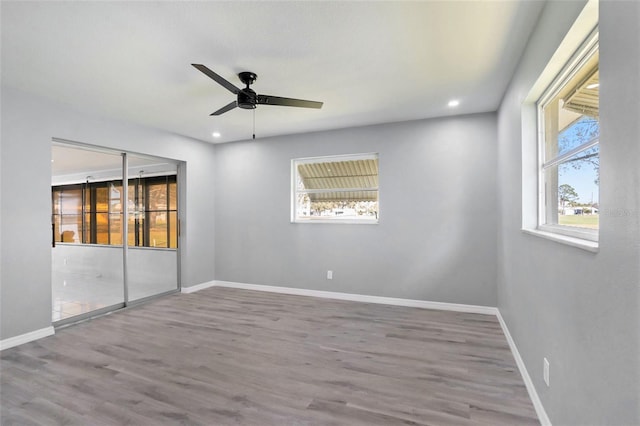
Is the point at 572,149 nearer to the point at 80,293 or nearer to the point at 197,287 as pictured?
the point at 197,287

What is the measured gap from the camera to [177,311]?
13.5ft

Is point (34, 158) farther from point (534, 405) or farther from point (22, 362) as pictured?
point (534, 405)

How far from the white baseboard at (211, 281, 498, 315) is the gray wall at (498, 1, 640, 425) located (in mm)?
1828

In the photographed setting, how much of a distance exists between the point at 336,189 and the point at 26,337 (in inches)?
159

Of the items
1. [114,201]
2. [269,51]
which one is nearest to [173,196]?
[114,201]

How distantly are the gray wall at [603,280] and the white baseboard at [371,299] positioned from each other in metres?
1.83

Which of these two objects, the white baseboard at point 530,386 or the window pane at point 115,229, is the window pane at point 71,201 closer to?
the window pane at point 115,229

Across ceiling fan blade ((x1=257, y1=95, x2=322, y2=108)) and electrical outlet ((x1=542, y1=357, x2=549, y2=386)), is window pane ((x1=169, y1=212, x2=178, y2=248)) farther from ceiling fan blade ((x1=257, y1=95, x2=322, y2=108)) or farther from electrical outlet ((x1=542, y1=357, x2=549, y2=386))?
electrical outlet ((x1=542, y1=357, x2=549, y2=386))

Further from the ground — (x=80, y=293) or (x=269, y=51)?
(x=269, y=51)

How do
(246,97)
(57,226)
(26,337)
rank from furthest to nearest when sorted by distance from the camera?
(57,226) < (26,337) < (246,97)

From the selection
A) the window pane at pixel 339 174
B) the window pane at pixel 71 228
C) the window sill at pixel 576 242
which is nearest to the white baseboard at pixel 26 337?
the window pane at pixel 71 228

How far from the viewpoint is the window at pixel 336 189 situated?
4633 mm

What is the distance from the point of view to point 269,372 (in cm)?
252

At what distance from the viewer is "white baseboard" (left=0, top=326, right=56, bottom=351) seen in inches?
118
